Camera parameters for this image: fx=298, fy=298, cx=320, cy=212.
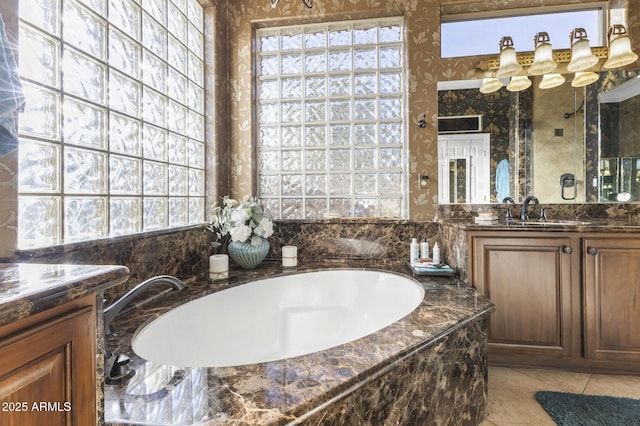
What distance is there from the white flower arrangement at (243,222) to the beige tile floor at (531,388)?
1.52 m

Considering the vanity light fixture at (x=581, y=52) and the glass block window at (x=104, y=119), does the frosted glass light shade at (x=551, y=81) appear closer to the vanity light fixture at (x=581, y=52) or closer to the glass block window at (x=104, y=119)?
the vanity light fixture at (x=581, y=52)

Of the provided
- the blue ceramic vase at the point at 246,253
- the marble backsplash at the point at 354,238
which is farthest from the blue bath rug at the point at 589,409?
the blue ceramic vase at the point at 246,253

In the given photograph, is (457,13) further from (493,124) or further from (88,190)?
(88,190)

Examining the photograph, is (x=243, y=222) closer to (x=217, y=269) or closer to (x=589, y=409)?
(x=217, y=269)

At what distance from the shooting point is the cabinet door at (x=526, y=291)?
64.7 inches

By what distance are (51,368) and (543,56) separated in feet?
9.00

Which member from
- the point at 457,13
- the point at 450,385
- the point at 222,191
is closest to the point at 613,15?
the point at 457,13

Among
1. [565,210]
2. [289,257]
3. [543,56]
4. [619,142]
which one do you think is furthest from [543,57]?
[289,257]

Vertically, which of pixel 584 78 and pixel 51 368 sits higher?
pixel 584 78

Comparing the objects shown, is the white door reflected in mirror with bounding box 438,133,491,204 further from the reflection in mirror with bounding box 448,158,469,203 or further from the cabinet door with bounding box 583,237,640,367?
the cabinet door with bounding box 583,237,640,367

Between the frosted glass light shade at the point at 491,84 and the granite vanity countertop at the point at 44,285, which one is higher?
the frosted glass light shade at the point at 491,84

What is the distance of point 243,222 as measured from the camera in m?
1.89

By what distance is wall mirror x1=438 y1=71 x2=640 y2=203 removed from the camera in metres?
2.07

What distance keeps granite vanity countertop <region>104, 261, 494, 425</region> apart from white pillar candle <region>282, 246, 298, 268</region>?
1.01m
